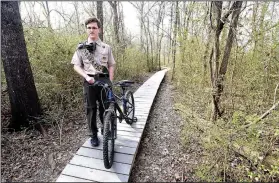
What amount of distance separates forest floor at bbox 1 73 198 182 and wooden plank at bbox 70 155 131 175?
0.16 m

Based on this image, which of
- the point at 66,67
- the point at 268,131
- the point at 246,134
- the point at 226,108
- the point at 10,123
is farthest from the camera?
the point at 66,67

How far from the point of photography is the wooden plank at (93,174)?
2.48 meters

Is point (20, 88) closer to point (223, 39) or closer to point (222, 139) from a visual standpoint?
point (222, 139)

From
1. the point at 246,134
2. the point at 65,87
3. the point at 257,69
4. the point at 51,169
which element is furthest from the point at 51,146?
the point at 257,69

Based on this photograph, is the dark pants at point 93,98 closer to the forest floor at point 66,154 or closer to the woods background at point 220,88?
the forest floor at point 66,154

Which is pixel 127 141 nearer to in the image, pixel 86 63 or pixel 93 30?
pixel 86 63

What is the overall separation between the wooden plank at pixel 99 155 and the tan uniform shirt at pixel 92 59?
111cm

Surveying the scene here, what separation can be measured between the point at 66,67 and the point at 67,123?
1456mm

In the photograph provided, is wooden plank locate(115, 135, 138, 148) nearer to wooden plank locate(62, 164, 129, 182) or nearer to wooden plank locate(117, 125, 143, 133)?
wooden plank locate(117, 125, 143, 133)

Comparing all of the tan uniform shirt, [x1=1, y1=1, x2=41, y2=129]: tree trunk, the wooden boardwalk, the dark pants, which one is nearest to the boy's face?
the tan uniform shirt

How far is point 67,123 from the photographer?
4.15m

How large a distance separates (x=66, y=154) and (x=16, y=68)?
1.62 metres

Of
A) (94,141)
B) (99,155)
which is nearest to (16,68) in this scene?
(94,141)

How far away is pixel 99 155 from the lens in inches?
115
